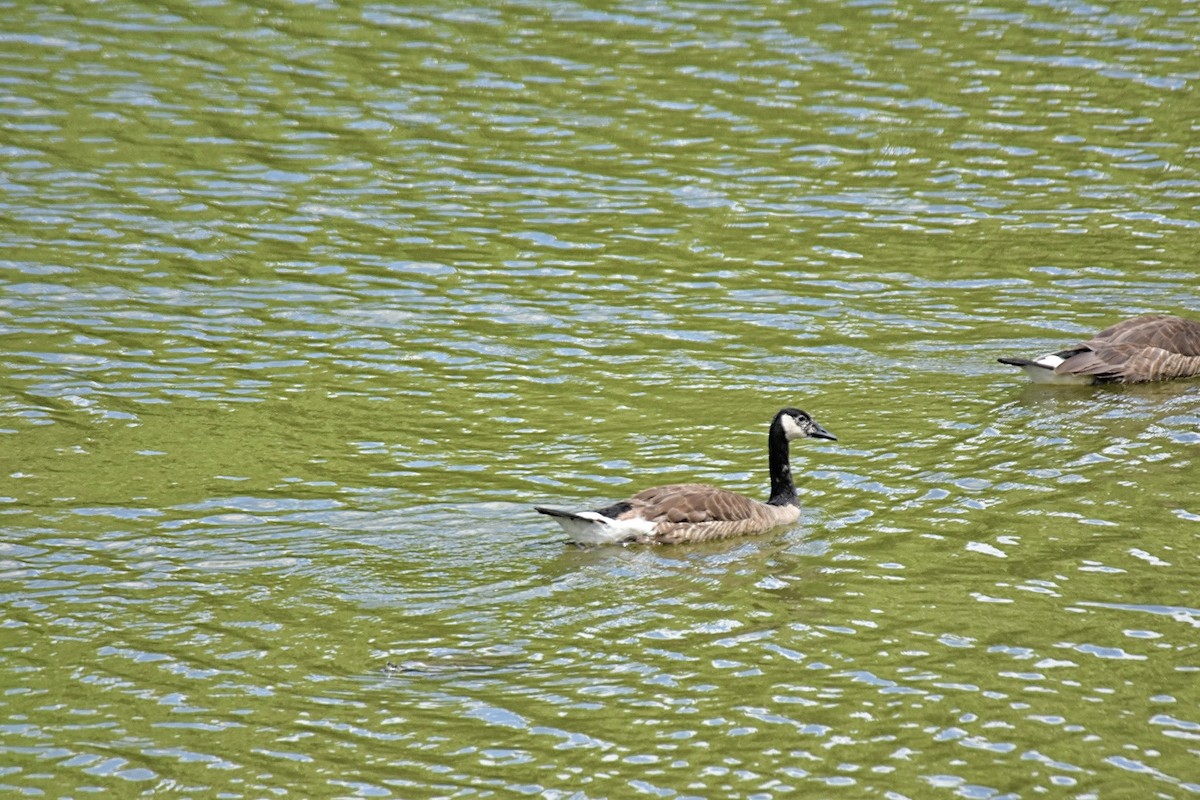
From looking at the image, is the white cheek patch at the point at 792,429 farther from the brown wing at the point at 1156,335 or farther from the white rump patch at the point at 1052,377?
the brown wing at the point at 1156,335

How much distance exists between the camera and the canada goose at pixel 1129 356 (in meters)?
16.9

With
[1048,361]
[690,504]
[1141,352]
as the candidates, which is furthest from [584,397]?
[1141,352]

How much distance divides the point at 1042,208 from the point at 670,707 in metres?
12.8

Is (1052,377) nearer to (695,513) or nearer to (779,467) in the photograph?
(779,467)

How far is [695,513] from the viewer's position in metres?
14.0

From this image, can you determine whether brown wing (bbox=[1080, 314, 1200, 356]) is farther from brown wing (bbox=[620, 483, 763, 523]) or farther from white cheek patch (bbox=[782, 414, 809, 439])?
brown wing (bbox=[620, 483, 763, 523])

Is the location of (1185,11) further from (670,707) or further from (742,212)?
(670,707)

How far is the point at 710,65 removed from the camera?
26.9m

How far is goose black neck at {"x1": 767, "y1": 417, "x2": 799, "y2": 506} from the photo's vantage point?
48.3 ft

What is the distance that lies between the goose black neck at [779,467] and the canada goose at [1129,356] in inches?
125

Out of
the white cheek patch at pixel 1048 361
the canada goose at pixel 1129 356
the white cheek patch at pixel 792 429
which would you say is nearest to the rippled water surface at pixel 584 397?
the canada goose at pixel 1129 356

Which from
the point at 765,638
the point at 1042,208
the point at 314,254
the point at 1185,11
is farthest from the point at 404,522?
the point at 1185,11

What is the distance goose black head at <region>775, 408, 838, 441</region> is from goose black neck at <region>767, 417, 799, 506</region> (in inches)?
1.6

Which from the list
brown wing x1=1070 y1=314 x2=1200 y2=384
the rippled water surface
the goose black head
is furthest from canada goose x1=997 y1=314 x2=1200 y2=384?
the goose black head
